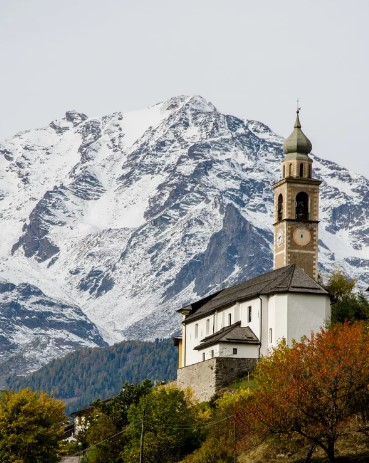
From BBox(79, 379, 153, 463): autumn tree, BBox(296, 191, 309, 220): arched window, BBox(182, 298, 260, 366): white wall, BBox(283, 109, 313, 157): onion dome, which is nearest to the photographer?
BBox(79, 379, 153, 463): autumn tree

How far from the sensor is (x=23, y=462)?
11519 cm

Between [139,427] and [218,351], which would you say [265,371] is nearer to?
[139,427]

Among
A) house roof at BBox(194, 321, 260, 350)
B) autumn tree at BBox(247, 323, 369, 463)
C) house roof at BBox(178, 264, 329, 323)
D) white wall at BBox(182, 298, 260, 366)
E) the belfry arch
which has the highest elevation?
the belfry arch

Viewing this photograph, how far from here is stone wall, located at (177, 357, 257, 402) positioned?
12256cm

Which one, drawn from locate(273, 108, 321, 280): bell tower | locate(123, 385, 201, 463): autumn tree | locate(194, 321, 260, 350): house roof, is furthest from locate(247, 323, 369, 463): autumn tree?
locate(273, 108, 321, 280): bell tower

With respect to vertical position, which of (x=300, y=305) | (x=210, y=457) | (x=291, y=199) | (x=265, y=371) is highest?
(x=291, y=199)

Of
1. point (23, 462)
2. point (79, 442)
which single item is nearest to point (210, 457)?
point (23, 462)

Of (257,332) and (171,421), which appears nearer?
(171,421)

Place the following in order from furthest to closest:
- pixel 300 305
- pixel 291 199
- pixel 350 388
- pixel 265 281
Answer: pixel 291 199 < pixel 265 281 < pixel 300 305 < pixel 350 388

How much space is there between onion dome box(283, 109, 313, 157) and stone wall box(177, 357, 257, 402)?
4027cm

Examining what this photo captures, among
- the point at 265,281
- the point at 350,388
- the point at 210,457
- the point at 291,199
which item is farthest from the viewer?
the point at 291,199

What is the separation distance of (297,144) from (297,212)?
8.34 m

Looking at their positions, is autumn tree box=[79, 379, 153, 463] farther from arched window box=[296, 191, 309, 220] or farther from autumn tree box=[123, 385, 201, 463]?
arched window box=[296, 191, 309, 220]

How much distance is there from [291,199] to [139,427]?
49.1 meters
